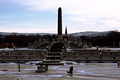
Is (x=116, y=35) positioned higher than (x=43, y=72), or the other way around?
(x=116, y=35)

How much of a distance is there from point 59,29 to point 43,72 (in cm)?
3719

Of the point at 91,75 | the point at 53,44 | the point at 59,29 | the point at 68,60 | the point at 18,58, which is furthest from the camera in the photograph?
the point at 59,29

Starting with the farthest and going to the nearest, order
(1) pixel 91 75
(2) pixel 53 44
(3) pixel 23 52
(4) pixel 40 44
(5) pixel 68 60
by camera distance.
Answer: (4) pixel 40 44, (2) pixel 53 44, (3) pixel 23 52, (5) pixel 68 60, (1) pixel 91 75

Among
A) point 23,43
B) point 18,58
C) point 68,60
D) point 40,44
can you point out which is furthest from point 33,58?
point 23,43

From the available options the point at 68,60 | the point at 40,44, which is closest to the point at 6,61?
the point at 68,60

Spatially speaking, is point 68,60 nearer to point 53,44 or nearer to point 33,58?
point 33,58

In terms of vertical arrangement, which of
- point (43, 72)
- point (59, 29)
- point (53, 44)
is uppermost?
point (59, 29)

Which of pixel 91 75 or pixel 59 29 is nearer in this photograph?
pixel 91 75

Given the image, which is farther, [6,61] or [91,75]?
[6,61]

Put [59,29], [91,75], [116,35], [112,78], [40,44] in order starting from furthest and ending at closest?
1. [116,35]
2. [59,29]
3. [40,44]
4. [91,75]
5. [112,78]

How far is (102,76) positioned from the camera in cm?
2738

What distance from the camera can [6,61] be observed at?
143ft

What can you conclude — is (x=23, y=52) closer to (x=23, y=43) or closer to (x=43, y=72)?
(x=43, y=72)

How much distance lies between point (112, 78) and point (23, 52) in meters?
26.4
